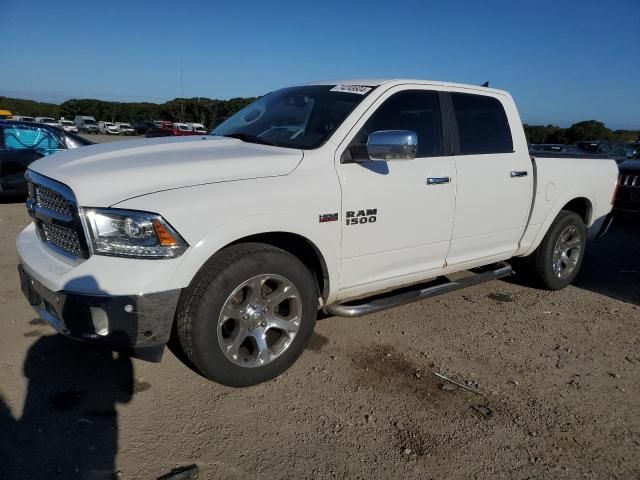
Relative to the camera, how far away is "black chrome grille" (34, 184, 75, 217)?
2.60 m

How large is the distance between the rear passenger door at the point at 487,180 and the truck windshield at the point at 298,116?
3.27ft

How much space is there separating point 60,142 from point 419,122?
736 centimetres

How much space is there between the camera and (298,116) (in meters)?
3.61

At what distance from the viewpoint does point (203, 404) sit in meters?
2.80

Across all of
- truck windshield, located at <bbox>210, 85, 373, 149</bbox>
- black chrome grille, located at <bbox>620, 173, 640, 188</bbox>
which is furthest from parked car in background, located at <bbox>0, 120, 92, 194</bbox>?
black chrome grille, located at <bbox>620, 173, 640, 188</bbox>

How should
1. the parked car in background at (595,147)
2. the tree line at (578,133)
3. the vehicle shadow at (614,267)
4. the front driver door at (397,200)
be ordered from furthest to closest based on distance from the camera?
the tree line at (578,133)
the parked car in background at (595,147)
the vehicle shadow at (614,267)
the front driver door at (397,200)

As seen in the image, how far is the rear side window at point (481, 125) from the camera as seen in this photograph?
3.93 metres

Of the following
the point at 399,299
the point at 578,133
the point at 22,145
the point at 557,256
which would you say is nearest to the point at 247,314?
the point at 399,299

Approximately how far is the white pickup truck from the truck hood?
0.04ft

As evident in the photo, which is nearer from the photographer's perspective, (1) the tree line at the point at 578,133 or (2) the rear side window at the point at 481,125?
(2) the rear side window at the point at 481,125

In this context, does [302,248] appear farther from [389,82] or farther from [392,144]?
[389,82]

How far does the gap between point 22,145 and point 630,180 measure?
10.3 metres

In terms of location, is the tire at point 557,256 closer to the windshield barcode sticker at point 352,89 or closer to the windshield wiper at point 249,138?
the windshield barcode sticker at point 352,89

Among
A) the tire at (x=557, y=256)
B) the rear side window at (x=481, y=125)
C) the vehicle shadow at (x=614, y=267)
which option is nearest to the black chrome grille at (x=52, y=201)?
the rear side window at (x=481, y=125)
